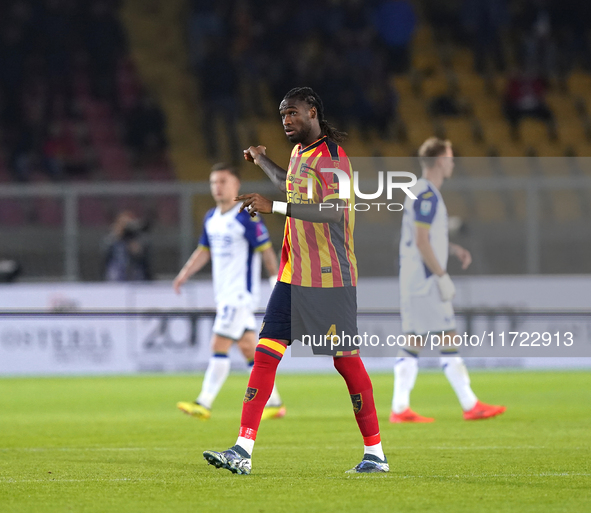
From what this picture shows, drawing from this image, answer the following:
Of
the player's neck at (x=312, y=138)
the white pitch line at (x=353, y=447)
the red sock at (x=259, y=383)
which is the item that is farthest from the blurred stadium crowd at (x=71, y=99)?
the red sock at (x=259, y=383)

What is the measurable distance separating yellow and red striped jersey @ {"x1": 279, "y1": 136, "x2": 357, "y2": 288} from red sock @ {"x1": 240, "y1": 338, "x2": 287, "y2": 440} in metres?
0.39

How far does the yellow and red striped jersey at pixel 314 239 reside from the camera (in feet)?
19.1

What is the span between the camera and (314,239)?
5922 millimetres

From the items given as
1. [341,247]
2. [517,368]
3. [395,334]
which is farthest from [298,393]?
[341,247]

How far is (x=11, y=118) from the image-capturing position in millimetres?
21516

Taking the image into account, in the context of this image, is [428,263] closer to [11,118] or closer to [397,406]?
[397,406]

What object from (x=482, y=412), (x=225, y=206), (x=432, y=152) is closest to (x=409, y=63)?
(x=225, y=206)

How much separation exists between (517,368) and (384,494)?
418 inches

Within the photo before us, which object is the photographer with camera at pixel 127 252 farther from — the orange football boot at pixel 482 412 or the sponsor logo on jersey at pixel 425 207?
the orange football boot at pixel 482 412

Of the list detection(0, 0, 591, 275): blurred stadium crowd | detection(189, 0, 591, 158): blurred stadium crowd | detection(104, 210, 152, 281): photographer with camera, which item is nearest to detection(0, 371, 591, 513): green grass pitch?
detection(104, 210, 152, 281): photographer with camera

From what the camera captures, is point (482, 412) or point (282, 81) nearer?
point (482, 412)

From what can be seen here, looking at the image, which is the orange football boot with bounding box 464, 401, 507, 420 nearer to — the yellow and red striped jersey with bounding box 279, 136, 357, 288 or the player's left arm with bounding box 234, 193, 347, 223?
the yellow and red striped jersey with bounding box 279, 136, 357, 288

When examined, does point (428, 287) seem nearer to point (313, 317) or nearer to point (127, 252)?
point (313, 317)

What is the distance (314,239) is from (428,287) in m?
3.62
